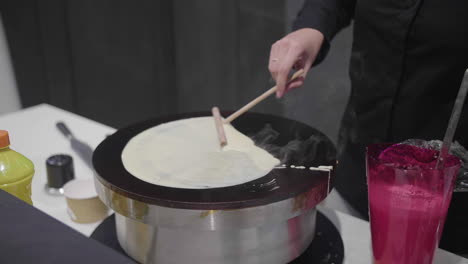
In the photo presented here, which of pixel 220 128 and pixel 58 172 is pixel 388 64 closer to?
A: pixel 220 128

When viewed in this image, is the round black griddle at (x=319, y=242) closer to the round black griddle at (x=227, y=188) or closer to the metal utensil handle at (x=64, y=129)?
the round black griddle at (x=227, y=188)

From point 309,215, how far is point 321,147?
0.51 feet

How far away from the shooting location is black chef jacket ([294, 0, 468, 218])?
4.03 feet

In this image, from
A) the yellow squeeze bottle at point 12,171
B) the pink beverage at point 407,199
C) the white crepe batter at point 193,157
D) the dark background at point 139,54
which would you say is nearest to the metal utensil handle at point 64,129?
the white crepe batter at point 193,157

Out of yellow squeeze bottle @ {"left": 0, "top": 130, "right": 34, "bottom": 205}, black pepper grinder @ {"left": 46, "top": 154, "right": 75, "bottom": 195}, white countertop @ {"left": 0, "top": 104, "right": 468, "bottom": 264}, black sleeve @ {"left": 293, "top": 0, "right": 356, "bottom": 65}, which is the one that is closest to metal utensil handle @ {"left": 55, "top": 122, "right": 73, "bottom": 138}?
white countertop @ {"left": 0, "top": 104, "right": 468, "bottom": 264}

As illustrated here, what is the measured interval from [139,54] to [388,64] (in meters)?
2.29

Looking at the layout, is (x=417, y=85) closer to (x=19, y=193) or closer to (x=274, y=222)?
(x=274, y=222)

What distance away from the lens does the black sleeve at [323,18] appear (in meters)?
1.42

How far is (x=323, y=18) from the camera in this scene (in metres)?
1.43

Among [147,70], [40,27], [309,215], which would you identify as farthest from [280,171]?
[40,27]

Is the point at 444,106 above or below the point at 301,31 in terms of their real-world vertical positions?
below

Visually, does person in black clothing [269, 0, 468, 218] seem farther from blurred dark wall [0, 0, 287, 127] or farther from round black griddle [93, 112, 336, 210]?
blurred dark wall [0, 0, 287, 127]

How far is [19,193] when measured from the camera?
35.1 inches

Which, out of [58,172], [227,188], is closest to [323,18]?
[227,188]
